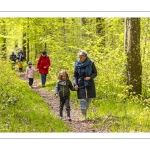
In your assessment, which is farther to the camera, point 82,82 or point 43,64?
point 43,64

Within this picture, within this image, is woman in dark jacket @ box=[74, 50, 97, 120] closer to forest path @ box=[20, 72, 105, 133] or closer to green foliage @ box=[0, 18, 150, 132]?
forest path @ box=[20, 72, 105, 133]

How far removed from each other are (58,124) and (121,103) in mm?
2470

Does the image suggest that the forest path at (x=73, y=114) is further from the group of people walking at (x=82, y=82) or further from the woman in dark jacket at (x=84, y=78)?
the woman in dark jacket at (x=84, y=78)

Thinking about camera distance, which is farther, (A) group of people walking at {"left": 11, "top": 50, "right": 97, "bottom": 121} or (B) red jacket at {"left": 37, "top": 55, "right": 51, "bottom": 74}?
(B) red jacket at {"left": 37, "top": 55, "right": 51, "bottom": 74}

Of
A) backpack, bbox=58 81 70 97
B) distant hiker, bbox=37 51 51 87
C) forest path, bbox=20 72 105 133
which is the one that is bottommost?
forest path, bbox=20 72 105 133

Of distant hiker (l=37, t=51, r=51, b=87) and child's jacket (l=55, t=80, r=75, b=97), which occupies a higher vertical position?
distant hiker (l=37, t=51, r=51, b=87)

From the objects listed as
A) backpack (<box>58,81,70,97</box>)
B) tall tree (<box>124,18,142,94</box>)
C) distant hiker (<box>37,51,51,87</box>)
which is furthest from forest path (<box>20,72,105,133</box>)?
tall tree (<box>124,18,142,94</box>)

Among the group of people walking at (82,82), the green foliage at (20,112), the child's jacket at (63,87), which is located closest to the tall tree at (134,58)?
the group of people walking at (82,82)

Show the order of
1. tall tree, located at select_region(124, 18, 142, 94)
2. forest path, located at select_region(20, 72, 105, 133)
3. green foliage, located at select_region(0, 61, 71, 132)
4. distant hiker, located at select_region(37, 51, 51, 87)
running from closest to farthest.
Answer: green foliage, located at select_region(0, 61, 71, 132)
forest path, located at select_region(20, 72, 105, 133)
tall tree, located at select_region(124, 18, 142, 94)
distant hiker, located at select_region(37, 51, 51, 87)

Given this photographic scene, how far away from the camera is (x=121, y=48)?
471 inches


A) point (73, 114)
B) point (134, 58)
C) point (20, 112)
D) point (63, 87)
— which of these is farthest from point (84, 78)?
point (134, 58)

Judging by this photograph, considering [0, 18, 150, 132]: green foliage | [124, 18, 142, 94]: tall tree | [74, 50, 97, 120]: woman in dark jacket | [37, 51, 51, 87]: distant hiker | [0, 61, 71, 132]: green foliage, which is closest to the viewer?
[0, 61, 71, 132]: green foliage

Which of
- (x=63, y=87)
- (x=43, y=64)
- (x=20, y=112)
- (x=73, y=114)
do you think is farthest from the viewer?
(x=43, y=64)

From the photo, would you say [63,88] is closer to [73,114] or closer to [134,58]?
[73,114]
